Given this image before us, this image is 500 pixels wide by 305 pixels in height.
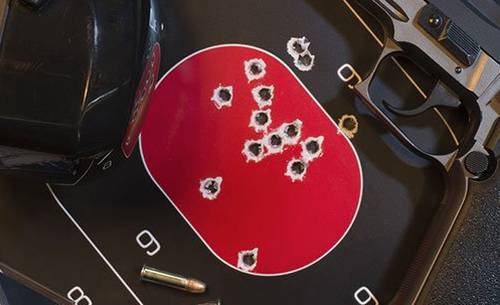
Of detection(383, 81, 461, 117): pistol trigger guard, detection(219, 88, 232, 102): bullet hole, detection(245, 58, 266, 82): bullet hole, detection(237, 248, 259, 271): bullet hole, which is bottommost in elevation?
detection(237, 248, 259, 271): bullet hole

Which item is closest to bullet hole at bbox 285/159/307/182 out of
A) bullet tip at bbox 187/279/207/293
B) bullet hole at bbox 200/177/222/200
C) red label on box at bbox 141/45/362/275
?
red label on box at bbox 141/45/362/275

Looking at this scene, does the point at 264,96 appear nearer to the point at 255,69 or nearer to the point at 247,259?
the point at 255,69

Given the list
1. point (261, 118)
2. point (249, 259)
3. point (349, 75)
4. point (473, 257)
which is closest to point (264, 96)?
point (261, 118)

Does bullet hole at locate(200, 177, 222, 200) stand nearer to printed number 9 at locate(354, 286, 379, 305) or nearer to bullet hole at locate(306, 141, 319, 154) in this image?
bullet hole at locate(306, 141, 319, 154)

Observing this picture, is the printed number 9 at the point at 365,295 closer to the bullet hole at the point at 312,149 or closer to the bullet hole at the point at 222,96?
the bullet hole at the point at 312,149

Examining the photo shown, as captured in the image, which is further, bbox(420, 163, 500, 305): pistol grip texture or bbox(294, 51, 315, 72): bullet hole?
bbox(294, 51, 315, 72): bullet hole

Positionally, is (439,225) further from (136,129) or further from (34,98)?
(34,98)
